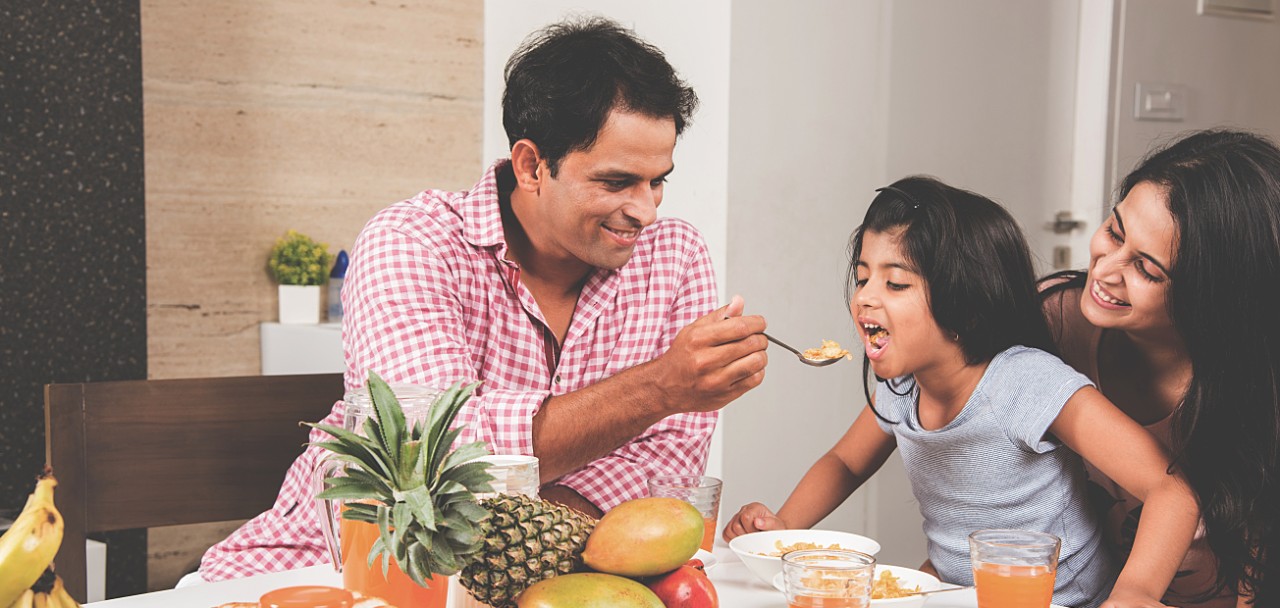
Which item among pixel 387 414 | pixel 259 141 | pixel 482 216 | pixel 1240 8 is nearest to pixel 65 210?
pixel 259 141

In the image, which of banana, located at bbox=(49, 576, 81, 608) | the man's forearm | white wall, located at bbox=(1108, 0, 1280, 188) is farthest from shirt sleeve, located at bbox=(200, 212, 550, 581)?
white wall, located at bbox=(1108, 0, 1280, 188)

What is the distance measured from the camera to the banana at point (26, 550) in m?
0.81

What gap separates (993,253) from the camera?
5.72 ft

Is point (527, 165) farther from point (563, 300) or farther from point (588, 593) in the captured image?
point (588, 593)

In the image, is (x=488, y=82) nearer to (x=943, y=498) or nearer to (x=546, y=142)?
(x=546, y=142)

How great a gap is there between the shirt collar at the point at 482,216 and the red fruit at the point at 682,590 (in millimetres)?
951

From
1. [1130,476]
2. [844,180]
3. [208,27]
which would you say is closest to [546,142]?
[1130,476]

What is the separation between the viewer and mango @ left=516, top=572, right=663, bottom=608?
0.92 meters

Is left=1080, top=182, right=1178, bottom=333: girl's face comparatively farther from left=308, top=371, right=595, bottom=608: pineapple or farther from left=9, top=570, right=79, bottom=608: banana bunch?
left=9, top=570, right=79, bottom=608: banana bunch

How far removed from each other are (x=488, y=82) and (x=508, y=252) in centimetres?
202

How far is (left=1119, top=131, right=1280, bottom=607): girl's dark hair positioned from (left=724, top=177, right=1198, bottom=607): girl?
0.15 metres

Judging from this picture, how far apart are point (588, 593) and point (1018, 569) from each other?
1.51ft

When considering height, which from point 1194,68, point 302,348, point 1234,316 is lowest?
point 302,348

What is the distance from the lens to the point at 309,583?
1241mm
